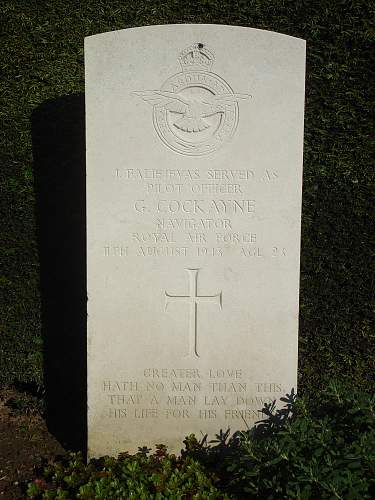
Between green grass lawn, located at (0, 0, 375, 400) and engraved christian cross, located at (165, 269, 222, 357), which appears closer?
engraved christian cross, located at (165, 269, 222, 357)

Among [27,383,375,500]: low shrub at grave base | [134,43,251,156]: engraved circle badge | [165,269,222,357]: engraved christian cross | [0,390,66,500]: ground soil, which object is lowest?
[0,390,66,500]: ground soil

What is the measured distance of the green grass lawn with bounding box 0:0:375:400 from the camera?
4.32 metres

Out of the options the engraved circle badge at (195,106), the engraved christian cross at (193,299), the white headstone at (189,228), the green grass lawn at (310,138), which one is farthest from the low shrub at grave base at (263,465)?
the engraved circle badge at (195,106)

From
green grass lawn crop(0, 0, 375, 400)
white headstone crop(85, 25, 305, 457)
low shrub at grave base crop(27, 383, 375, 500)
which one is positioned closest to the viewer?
low shrub at grave base crop(27, 383, 375, 500)

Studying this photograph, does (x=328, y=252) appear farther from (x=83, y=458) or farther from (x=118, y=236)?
(x=83, y=458)

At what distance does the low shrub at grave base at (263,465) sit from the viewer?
2.75m

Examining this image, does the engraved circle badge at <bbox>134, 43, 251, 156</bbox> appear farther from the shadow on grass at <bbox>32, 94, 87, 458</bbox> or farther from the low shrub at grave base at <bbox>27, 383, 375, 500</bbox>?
the low shrub at grave base at <bbox>27, 383, 375, 500</bbox>

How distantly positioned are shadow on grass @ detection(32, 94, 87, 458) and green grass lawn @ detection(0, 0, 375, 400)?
8cm

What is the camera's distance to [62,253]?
4656 mm

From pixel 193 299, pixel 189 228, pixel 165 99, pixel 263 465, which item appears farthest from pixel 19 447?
pixel 165 99

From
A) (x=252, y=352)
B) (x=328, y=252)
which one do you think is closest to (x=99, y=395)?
(x=252, y=352)

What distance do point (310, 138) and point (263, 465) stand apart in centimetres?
254

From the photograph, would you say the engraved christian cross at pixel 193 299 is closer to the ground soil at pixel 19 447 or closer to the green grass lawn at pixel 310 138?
the green grass lawn at pixel 310 138

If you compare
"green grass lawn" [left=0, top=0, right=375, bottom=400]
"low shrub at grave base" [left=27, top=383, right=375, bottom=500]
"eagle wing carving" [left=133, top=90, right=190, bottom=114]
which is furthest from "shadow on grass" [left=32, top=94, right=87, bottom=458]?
"eagle wing carving" [left=133, top=90, right=190, bottom=114]
